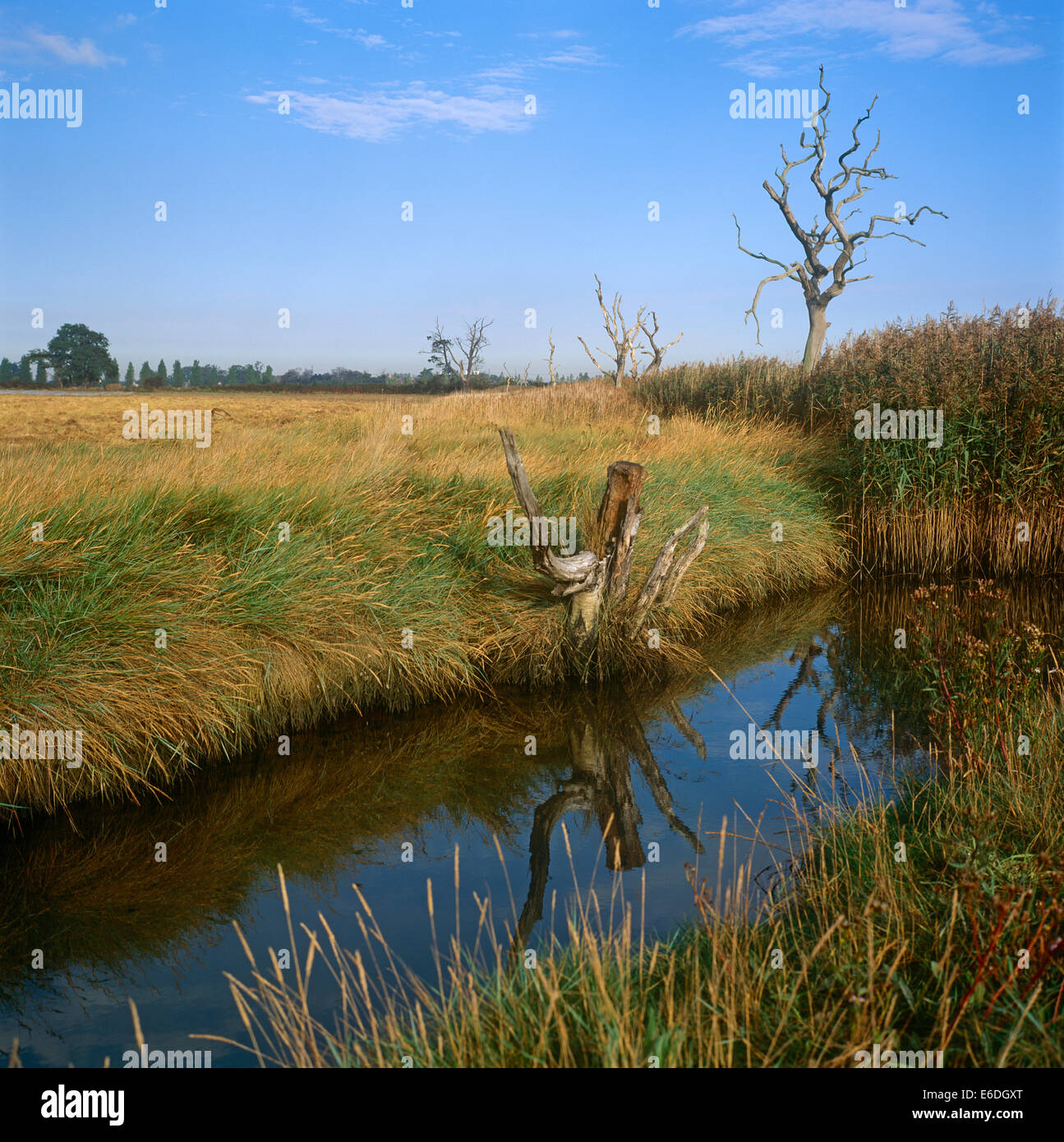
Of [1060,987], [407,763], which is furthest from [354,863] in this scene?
[1060,987]

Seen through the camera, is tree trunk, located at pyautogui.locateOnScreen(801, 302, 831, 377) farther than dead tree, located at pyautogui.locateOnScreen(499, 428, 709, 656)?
Yes

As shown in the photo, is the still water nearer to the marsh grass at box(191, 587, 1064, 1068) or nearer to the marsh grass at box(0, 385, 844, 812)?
the marsh grass at box(191, 587, 1064, 1068)

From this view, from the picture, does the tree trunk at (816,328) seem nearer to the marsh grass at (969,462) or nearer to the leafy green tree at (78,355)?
the marsh grass at (969,462)

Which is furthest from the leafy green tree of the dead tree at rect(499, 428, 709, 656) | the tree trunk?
the dead tree at rect(499, 428, 709, 656)

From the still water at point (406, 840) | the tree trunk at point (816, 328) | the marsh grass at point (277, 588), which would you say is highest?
the tree trunk at point (816, 328)

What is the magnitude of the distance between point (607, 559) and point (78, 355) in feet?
189

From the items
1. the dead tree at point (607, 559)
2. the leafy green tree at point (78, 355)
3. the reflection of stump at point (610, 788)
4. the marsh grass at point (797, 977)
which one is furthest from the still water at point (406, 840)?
the leafy green tree at point (78, 355)

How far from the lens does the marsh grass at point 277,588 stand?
5.25 metres

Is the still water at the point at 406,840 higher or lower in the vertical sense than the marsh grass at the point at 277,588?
lower

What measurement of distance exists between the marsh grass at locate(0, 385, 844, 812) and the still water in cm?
31

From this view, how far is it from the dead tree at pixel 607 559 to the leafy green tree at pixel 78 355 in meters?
57.4

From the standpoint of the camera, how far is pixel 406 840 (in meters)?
5.05

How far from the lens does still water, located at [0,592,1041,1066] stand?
12.5ft
